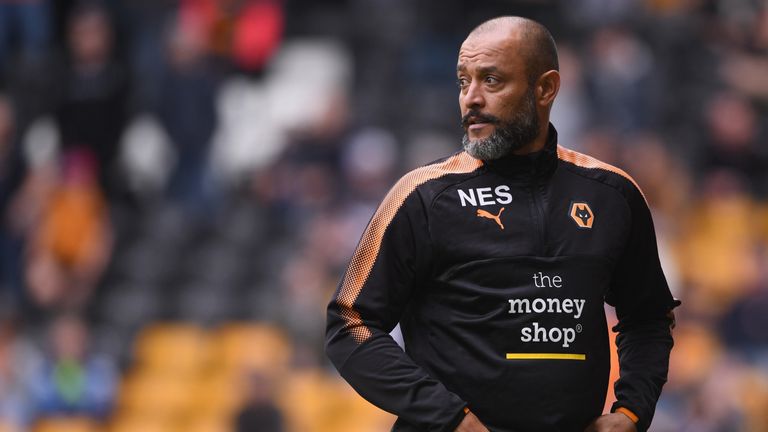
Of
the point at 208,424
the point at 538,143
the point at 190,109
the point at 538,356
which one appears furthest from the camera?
the point at 190,109

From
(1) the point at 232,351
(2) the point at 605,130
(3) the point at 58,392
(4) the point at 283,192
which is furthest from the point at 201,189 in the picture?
(2) the point at 605,130

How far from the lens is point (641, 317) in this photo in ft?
13.3

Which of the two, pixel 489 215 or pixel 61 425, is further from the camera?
pixel 61 425

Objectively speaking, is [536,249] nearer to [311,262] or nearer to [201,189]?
[311,262]

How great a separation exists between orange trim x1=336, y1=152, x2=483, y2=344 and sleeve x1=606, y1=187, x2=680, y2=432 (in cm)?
51

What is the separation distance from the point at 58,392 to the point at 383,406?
7344 mm

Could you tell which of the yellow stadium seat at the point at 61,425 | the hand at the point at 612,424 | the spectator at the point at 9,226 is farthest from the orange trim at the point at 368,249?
the spectator at the point at 9,226

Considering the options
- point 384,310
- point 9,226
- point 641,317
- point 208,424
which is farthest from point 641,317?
point 9,226

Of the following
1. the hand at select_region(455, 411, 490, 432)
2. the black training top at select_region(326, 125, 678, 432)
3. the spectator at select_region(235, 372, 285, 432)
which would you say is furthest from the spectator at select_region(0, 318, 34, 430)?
the hand at select_region(455, 411, 490, 432)

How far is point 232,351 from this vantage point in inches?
443

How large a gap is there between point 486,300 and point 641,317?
597mm

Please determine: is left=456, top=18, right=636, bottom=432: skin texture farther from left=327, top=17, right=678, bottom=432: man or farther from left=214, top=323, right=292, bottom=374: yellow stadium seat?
left=214, top=323, right=292, bottom=374: yellow stadium seat

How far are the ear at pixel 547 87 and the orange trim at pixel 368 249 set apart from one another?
0.88ft

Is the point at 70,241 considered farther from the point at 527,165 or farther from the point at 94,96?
the point at 527,165
